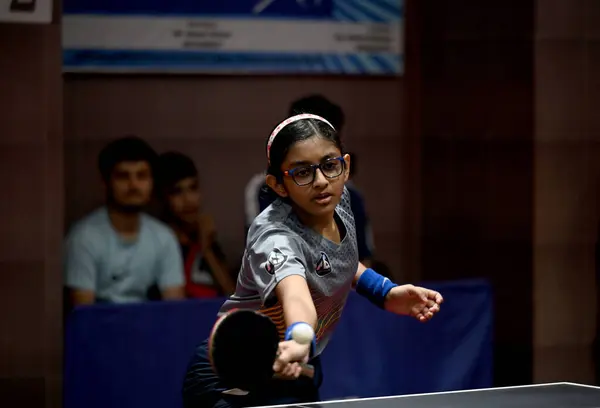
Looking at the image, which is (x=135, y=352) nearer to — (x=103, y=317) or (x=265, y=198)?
(x=103, y=317)

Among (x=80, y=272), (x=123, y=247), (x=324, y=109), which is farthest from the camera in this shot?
(x=123, y=247)

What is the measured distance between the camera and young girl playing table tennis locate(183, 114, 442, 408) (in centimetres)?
320

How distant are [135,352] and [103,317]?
0.23 m

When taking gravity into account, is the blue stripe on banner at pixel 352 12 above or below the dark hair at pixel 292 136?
above

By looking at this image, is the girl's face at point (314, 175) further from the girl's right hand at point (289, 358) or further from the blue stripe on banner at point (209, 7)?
the blue stripe on banner at point (209, 7)

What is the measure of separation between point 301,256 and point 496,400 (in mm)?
760

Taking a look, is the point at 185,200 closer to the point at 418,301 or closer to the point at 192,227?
the point at 192,227

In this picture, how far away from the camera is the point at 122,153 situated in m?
6.48

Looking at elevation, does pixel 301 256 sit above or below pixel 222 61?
below

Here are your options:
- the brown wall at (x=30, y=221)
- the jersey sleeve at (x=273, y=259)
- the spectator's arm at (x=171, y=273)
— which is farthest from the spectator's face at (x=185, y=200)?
the jersey sleeve at (x=273, y=259)

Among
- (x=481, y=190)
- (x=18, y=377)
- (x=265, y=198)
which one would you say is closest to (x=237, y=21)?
(x=481, y=190)

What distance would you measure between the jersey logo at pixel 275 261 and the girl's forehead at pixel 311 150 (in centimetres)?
33

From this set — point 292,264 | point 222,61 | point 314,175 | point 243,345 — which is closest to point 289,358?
point 243,345

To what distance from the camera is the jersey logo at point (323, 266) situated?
10.9ft
